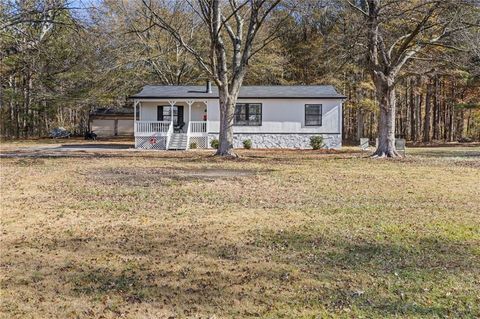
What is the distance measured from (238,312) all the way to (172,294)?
674mm

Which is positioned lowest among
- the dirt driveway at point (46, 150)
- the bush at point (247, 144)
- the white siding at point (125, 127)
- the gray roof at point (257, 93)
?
the dirt driveway at point (46, 150)

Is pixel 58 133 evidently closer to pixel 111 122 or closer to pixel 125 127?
pixel 111 122

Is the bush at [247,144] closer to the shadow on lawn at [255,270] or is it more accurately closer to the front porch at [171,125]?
the front porch at [171,125]

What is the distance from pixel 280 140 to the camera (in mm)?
26266

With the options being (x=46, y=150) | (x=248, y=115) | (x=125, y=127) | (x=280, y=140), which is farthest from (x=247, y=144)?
(x=125, y=127)

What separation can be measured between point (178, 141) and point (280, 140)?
5914 millimetres

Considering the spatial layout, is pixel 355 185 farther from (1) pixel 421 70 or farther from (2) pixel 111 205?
(1) pixel 421 70

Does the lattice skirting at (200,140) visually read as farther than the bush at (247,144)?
Yes

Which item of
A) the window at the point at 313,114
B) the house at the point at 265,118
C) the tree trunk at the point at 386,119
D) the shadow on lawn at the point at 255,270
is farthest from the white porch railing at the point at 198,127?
the shadow on lawn at the point at 255,270

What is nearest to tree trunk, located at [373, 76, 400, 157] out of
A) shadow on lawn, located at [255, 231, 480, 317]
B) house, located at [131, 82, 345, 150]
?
house, located at [131, 82, 345, 150]

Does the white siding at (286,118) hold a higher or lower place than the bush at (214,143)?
higher

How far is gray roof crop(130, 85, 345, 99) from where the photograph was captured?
84.2 ft

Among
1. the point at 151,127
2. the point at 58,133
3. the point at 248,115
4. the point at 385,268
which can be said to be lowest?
the point at 385,268

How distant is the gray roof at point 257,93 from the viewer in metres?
25.7
